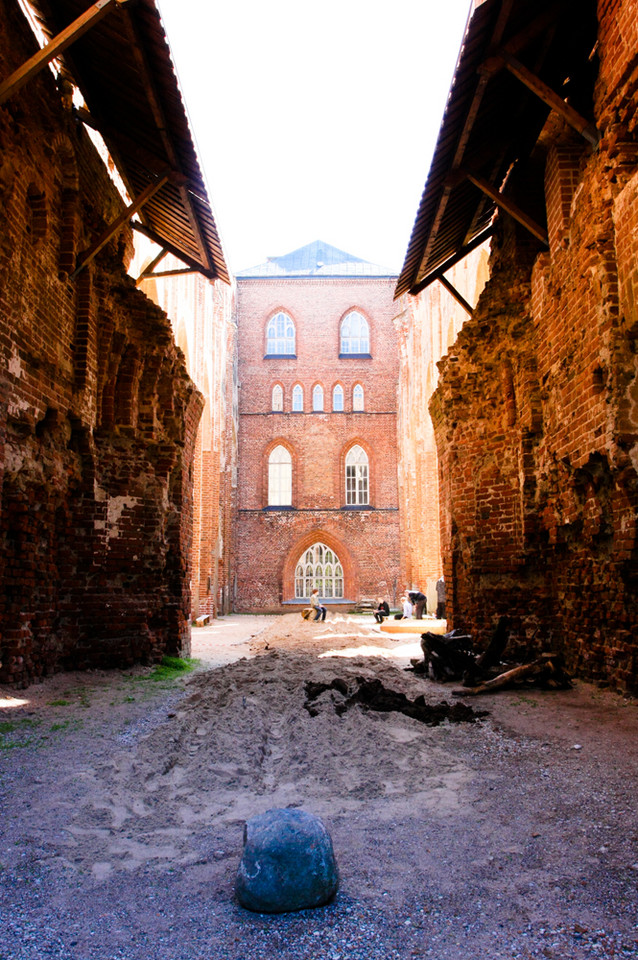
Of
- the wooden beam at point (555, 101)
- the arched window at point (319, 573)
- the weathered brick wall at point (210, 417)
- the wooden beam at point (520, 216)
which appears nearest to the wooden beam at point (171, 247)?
the wooden beam at point (520, 216)

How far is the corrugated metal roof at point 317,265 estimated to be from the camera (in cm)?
3195

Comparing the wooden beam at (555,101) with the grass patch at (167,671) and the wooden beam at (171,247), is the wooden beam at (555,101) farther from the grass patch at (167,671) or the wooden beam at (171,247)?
the grass patch at (167,671)

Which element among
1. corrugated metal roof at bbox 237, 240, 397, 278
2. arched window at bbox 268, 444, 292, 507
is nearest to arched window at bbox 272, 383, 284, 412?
arched window at bbox 268, 444, 292, 507

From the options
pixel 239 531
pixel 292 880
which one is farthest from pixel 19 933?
pixel 239 531

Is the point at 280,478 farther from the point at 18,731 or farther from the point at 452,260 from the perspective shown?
the point at 18,731

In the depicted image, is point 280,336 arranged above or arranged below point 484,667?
above

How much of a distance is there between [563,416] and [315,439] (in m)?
22.5

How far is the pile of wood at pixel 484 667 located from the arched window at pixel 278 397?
871 inches

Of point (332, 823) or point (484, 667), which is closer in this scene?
point (332, 823)

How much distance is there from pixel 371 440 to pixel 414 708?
23.9 metres

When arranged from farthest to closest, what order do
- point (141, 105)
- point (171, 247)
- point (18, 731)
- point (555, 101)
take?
point (171, 247), point (141, 105), point (555, 101), point (18, 731)

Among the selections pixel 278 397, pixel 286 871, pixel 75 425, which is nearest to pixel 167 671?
pixel 75 425

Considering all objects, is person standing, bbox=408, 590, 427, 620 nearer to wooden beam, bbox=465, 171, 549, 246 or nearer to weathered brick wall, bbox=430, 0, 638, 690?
weathered brick wall, bbox=430, 0, 638, 690

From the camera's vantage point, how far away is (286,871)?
2.56 m
